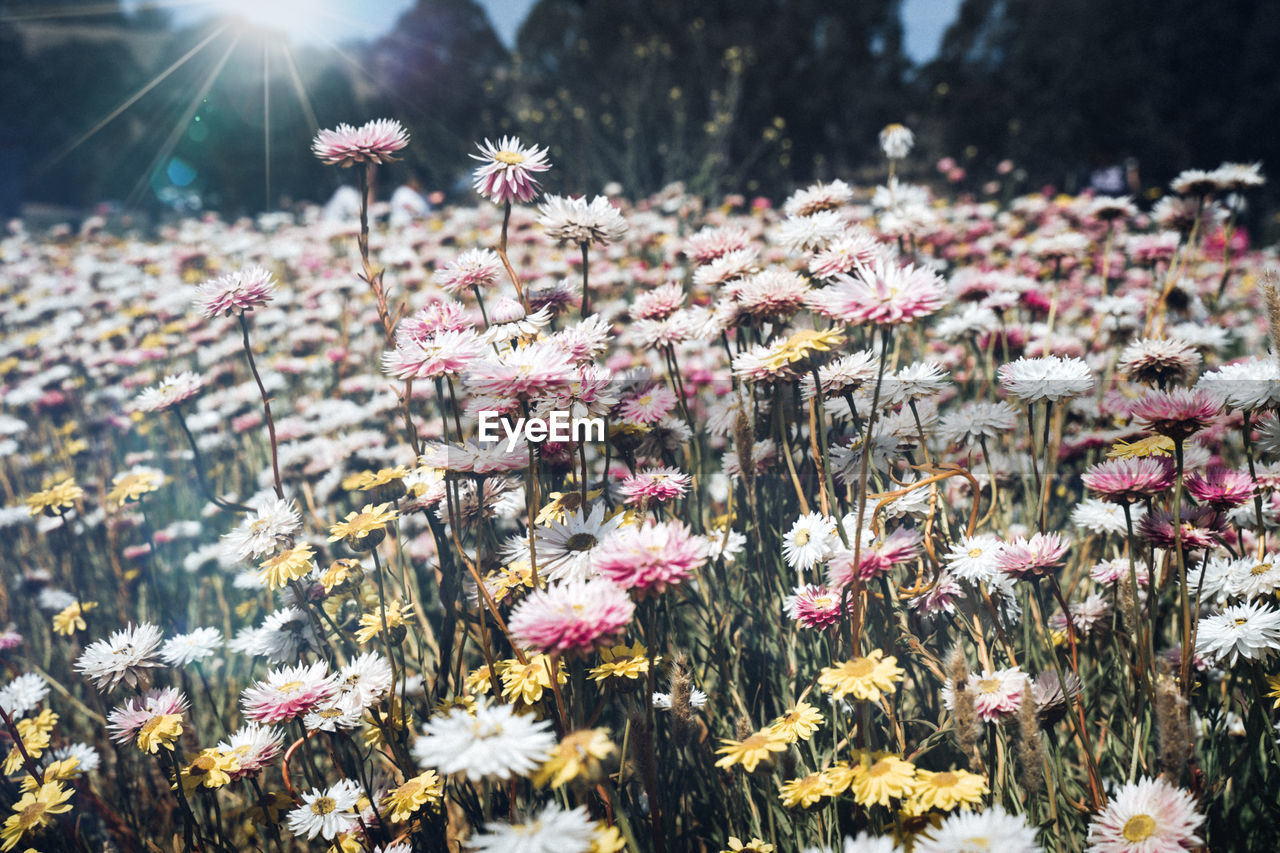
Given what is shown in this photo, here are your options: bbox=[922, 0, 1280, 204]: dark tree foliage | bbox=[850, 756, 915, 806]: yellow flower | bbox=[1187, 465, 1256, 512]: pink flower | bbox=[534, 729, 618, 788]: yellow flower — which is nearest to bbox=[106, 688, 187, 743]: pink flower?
bbox=[534, 729, 618, 788]: yellow flower

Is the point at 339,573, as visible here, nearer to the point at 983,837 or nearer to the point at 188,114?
the point at 983,837

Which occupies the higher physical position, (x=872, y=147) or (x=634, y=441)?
(x=872, y=147)

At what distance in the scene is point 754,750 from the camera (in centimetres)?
92

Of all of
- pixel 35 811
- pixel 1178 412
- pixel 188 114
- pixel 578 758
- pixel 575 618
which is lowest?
pixel 35 811

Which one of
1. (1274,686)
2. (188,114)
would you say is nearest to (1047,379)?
(1274,686)

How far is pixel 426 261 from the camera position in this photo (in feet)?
12.3

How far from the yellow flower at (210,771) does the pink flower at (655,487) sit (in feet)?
2.78

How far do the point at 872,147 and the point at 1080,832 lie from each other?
15891 mm

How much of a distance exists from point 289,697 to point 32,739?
95cm

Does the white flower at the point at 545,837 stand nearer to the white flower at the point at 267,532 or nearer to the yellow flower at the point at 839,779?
the yellow flower at the point at 839,779

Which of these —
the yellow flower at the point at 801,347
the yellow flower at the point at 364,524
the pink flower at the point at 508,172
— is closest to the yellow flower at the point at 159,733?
the yellow flower at the point at 364,524

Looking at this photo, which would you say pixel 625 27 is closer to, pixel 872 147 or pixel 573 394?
pixel 872 147

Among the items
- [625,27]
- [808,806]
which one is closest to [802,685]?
[808,806]

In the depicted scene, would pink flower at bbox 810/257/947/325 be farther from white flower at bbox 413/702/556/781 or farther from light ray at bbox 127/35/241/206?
light ray at bbox 127/35/241/206
